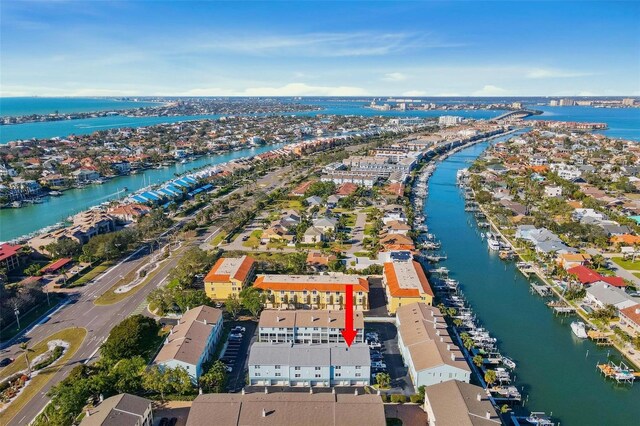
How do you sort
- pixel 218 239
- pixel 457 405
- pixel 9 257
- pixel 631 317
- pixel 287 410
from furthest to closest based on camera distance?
pixel 218 239 → pixel 9 257 → pixel 631 317 → pixel 457 405 → pixel 287 410

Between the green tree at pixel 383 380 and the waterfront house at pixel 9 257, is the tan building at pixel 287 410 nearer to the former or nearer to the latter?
the green tree at pixel 383 380

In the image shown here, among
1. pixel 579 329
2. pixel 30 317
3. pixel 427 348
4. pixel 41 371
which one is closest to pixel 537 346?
pixel 579 329

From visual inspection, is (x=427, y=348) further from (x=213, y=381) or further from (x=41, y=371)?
(x=41, y=371)

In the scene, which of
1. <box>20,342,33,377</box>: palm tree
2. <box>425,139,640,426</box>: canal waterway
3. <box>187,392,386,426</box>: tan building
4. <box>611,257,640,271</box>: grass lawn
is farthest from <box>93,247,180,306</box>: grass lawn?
<box>611,257,640,271</box>: grass lawn

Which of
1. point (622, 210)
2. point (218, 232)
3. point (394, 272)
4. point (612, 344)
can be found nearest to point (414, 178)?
point (622, 210)

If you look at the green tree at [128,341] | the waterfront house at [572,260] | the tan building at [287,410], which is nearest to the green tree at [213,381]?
the tan building at [287,410]

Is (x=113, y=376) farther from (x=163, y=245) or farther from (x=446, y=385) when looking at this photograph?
(x=163, y=245)
